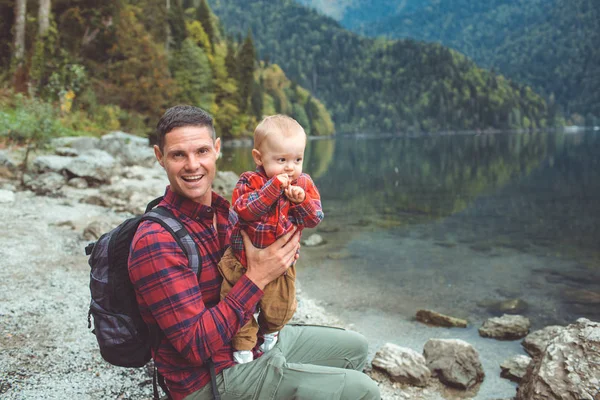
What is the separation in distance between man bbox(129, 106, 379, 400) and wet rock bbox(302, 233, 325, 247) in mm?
9063

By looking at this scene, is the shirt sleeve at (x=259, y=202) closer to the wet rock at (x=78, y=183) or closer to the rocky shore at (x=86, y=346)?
the rocky shore at (x=86, y=346)

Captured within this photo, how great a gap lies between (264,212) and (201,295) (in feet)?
1.82

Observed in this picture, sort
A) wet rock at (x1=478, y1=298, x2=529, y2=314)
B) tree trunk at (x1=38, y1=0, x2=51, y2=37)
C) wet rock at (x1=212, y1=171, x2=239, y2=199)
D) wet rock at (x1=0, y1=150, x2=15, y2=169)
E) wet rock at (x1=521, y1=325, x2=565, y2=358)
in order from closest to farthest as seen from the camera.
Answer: wet rock at (x1=521, y1=325, x2=565, y2=358) → wet rock at (x1=478, y1=298, x2=529, y2=314) → wet rock at (x1=0, y1=150, x2=15, y2=169) → wet rock at (x1=212, y1=171, x2=239, y2=199) → tree trunk at (x1=38, y1=0, x2=51, y2=37)

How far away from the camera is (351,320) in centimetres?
711

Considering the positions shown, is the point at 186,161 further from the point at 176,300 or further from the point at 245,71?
the point at 245,71

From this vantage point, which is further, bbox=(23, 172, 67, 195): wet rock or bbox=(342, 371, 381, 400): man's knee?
bbox=(23, 172, 67, 195): wet rock

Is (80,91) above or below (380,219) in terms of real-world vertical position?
above

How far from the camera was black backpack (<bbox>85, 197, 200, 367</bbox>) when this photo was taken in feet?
7.62

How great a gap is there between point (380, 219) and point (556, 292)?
739 cm

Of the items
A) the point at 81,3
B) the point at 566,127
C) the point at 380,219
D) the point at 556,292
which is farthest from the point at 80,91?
the point at 566,127

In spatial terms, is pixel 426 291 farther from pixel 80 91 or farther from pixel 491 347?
pixel 80 91

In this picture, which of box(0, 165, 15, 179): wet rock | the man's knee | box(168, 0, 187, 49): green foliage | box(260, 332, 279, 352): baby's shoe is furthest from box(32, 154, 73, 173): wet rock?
box(168, 0, 187, 49): green foliage

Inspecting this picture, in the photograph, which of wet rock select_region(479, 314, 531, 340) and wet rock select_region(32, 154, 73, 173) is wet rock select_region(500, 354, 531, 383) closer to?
wet rock select_region(479, 314, 531, 340)

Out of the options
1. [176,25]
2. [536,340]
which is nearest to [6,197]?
[536,340]
